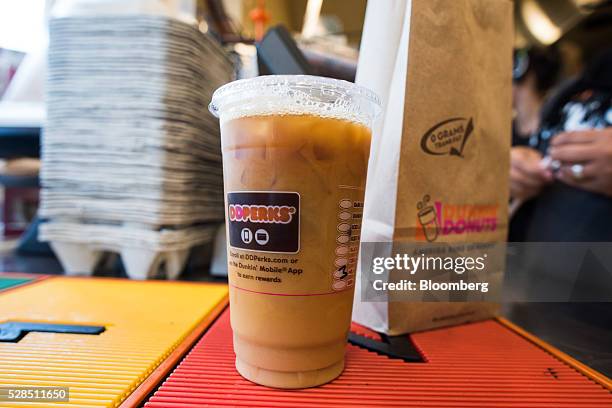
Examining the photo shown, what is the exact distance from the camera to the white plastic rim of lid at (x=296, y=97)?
345 millimetres

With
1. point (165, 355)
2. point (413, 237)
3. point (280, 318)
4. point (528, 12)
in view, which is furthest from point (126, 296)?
point (528, 12)

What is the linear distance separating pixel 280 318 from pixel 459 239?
33 cm

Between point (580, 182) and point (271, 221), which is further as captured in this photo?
point (580, 182)

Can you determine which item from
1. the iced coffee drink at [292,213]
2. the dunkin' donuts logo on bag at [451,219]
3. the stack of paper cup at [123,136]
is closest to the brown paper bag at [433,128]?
the dunkin' donuts logo on bag at [451,219]

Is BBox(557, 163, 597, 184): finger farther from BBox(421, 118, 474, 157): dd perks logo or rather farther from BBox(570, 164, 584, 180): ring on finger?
BBox(421, 118, 474, 157): dd perks logo

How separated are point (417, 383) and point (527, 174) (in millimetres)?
784

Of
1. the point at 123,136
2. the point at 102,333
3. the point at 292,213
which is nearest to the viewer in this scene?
the point at 292,213

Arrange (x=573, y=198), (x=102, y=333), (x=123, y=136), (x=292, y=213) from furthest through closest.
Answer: (x=573, y=198), (x=123, y=136), (x=102, y=333), (x=292, y=213)

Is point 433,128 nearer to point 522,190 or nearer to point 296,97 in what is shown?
point 296,97

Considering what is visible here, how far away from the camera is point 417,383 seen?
38 cm

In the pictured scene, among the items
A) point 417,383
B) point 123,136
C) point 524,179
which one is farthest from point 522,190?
point 123,136

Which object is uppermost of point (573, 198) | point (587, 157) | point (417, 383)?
point (587, 157)

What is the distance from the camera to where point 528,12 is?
8.52 ft

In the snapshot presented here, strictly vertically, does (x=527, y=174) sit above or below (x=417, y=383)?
above
